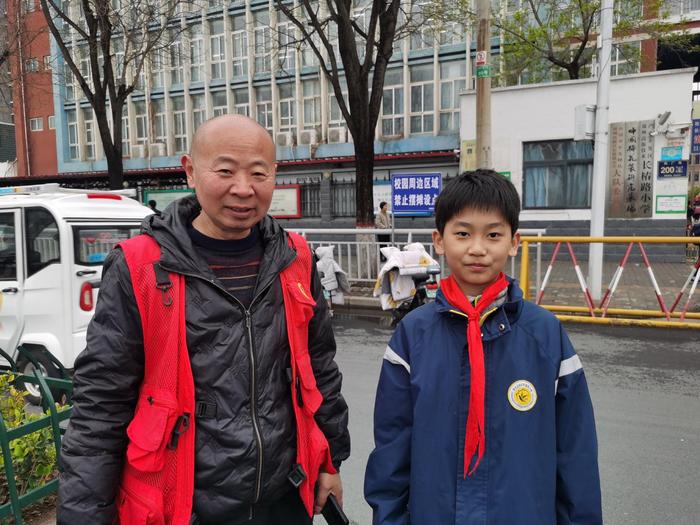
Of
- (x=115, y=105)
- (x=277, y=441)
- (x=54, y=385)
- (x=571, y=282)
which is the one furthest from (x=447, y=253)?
(x=115, y=105)

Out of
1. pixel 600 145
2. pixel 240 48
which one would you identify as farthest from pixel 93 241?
pixel 240 48

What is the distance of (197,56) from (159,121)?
356 cm

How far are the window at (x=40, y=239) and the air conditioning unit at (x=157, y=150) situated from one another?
21331 mm

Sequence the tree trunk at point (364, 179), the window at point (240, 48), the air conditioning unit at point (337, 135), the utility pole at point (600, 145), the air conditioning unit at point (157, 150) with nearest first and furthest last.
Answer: the utility pole at point (600, 145), the tree trunk at point (364, 179), the air conditioning unit at point (337, 135), the window at point (240, 48), the air conditioning unit at point (157, 150)

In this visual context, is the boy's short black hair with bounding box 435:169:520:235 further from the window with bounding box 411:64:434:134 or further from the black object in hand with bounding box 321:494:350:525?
the window with bounding box 411:64:434:134

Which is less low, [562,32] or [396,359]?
[562,32]

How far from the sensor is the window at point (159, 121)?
25234 millimetres

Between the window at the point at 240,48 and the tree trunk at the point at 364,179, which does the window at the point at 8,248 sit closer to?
the tree trunk at the point at 364,179

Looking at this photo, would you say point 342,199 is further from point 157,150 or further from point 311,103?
point 157,150

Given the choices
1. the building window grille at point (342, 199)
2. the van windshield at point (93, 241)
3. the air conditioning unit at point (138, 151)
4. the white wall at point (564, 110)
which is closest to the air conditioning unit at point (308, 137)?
the building window grille at point (342, 199)

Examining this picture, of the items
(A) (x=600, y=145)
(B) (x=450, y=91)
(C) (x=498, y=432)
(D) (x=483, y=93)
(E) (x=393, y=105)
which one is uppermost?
(B) (x=450, y=91)

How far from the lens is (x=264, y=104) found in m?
23.3

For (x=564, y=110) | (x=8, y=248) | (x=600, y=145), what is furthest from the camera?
(x=564, y=110)

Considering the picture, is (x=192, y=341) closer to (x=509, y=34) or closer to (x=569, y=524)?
(x=569, y=524)
